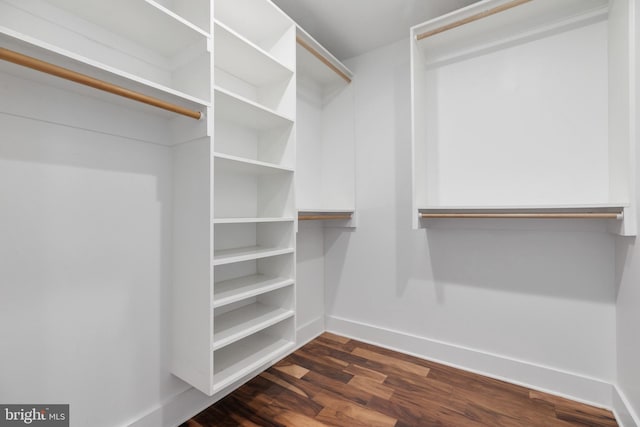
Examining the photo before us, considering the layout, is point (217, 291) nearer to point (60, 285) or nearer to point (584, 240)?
point (60, 285)

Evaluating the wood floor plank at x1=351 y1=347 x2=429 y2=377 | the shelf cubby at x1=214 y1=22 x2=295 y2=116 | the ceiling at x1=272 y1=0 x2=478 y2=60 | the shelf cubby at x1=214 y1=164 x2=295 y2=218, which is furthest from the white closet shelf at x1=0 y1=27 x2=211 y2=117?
the wood floor plank at x1=351 y1=347 x2=429 y2=377

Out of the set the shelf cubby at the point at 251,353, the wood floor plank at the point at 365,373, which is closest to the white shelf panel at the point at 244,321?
the shelf cubby at the point at 251,353

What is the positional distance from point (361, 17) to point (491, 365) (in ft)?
8.48

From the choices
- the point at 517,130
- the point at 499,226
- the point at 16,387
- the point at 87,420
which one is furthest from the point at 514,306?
the point at 16,387

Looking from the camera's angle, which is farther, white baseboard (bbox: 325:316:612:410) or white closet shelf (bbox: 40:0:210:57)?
white baseboard (bbox: 325:316:612:410)

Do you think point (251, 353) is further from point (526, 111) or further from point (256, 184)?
point (526, 111)

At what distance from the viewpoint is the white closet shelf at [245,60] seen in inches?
56.6

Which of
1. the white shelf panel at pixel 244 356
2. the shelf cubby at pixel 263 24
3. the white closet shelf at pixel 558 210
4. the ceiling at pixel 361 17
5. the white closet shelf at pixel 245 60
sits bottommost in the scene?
the white shelf panel at pixel 244 356

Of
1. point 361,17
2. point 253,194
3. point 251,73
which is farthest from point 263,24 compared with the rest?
point 253,194

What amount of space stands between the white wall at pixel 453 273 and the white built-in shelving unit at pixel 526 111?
0.71ft

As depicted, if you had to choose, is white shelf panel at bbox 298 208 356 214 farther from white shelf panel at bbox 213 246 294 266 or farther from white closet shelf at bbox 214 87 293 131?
white closet shelf at bbox 214 87 293 131

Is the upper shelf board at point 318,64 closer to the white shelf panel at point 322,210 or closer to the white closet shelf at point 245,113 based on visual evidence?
the white closet shelf at point 245,113

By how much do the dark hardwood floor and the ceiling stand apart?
8.19 feet

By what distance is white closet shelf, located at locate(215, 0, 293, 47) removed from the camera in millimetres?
1583
